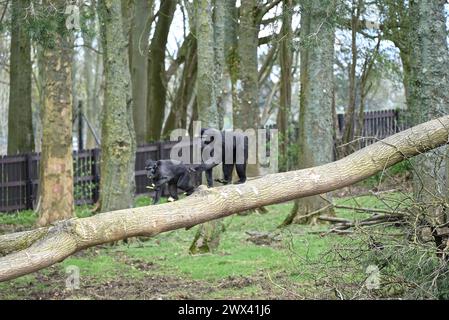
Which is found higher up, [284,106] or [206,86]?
[284,106]

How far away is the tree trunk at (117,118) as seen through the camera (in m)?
15.0

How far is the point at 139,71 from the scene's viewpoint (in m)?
27.7

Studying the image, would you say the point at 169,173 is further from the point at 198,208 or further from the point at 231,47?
the point at 231,47

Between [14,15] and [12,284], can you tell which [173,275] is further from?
[14,15]

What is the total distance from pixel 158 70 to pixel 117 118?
17.0 metres

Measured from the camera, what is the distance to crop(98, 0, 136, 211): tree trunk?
49.3 feet

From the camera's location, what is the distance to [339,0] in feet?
49.1

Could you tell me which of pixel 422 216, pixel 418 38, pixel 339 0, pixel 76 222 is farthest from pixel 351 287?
pixel 339 0

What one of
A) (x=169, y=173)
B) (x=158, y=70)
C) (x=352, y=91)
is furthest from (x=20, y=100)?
(x=169, y=173)

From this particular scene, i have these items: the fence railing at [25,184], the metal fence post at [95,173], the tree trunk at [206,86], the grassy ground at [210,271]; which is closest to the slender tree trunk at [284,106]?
the fence railing at [25,184]

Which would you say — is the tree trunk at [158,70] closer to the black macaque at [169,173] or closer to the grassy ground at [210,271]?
the grassy ground at [210,271]

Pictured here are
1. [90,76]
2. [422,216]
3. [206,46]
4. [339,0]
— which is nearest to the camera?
[422,216]

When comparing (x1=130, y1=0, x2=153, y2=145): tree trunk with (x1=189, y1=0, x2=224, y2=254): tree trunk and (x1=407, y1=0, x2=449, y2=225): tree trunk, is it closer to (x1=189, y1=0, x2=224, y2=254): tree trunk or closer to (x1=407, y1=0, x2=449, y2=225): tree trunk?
(x1=189, y1=0, x2=224, y2=254): tree trunk
